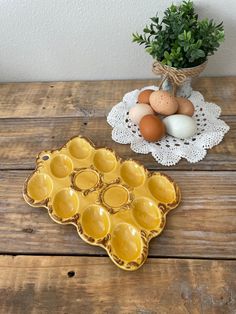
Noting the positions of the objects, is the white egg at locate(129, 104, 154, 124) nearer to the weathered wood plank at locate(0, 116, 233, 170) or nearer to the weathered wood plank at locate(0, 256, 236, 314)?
the weathered wood plank at locate(0, 116, 233, 170)

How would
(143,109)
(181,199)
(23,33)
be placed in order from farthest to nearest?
(23,33)
(143,109)
(181,199)

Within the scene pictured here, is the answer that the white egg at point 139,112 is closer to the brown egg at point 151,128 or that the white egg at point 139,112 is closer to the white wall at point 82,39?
the brown egg at point 151,128

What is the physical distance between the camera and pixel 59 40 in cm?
73

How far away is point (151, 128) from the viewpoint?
56 centimetres

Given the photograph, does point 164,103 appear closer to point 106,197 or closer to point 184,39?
point 184,39

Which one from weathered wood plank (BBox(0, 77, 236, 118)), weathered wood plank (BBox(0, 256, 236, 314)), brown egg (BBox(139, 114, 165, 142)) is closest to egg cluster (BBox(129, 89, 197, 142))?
brown egg (BBox(139, 114, 165, 142))

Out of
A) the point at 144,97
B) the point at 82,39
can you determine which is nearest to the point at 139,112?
the point at 144,97

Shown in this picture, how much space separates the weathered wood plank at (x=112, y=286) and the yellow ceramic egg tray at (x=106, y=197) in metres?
0.02

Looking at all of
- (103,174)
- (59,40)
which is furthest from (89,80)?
(103,174)

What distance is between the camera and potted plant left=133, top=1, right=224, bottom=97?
567mm

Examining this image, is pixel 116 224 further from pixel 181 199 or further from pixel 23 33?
pixel 23 33

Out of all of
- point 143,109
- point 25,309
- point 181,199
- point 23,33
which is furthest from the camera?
point 23,33

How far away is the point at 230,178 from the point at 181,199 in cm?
10

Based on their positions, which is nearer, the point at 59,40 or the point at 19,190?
the point at 19,190
